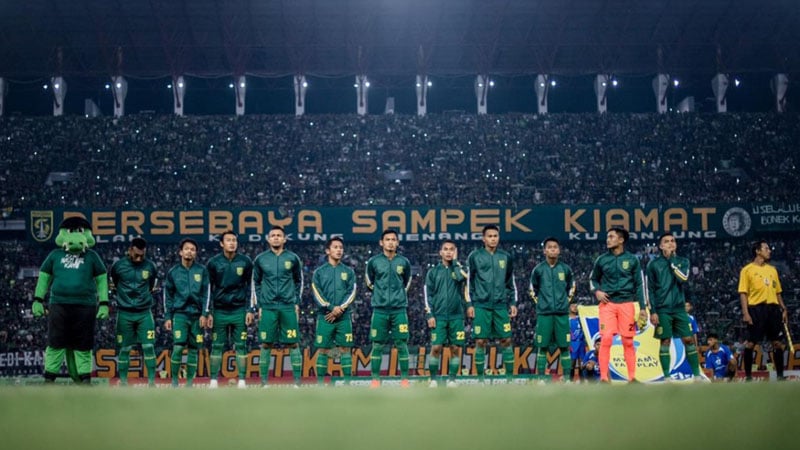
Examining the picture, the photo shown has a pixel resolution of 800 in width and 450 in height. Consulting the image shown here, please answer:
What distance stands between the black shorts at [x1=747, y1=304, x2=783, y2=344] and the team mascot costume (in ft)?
33.3

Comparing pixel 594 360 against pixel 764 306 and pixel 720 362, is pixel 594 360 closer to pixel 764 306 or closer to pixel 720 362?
pixel 720 362

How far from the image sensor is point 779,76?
43.2 m

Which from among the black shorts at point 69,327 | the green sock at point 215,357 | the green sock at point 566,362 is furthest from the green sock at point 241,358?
the green sock at point 566,362

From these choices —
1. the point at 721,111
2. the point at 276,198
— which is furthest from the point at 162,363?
the point at 721,111

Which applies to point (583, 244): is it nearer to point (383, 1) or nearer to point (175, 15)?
point (383, 1)

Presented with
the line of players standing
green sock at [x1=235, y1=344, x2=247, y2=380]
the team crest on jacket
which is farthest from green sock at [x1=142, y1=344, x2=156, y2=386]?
the team crest on jacket

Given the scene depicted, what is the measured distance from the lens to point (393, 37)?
4025 centimetres

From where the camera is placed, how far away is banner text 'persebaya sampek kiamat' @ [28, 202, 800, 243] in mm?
31203

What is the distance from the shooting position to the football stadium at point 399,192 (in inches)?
512

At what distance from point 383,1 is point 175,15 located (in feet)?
32.7

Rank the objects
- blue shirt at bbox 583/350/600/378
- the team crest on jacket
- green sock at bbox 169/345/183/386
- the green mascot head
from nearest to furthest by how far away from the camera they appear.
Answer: the green mascot head < green sock at bbox 169/345/183/386 < blue shirt at bbox 583/350/600/378 < the team crest on jacket

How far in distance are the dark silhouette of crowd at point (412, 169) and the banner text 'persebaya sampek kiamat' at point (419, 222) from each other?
728 millimetres

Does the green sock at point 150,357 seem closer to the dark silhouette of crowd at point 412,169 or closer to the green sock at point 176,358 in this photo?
the green sock at point 176,358

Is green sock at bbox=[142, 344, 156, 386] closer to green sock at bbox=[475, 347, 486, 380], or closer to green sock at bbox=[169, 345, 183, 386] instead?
green sock at bbox=[169, 345, 183, 386]
